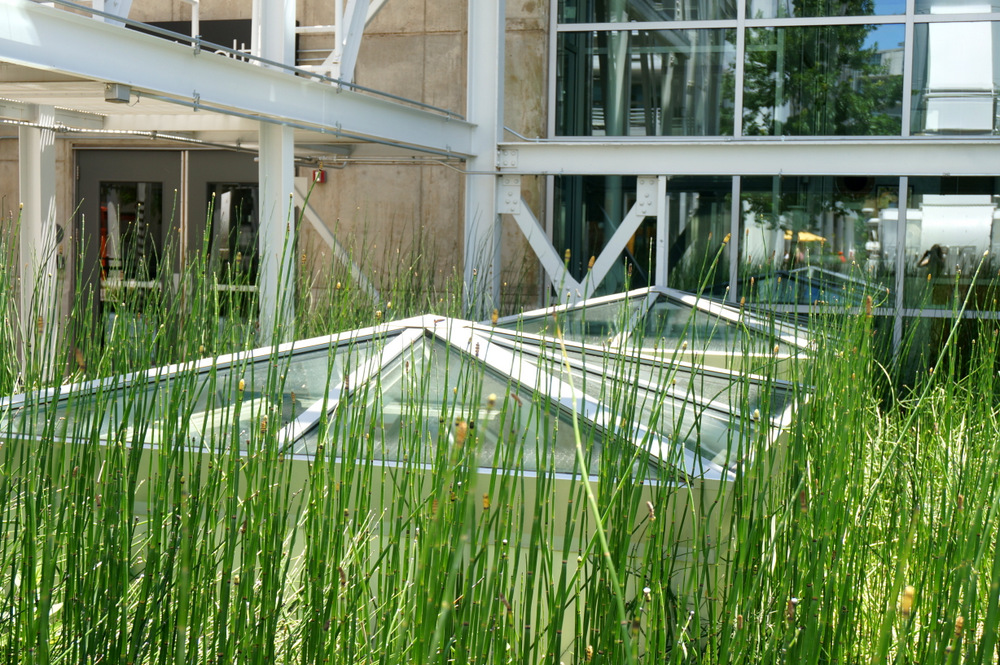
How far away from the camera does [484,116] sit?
7.14 metres

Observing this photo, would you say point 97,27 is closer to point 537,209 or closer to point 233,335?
point 233,335

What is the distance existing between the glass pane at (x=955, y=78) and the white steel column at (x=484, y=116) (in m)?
3.00

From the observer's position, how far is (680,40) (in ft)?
25.9

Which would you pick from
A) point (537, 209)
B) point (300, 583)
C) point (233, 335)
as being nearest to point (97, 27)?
point (233, 335)

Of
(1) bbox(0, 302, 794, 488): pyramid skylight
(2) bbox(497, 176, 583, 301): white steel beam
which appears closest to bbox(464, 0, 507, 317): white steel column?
(2) bbox(497, 176, 583, 301): white steel beam

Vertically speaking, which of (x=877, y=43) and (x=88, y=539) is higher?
(x=877, y=43)

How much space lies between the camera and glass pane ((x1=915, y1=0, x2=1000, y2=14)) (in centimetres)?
743

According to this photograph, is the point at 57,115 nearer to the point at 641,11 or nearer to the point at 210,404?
the point at 210,404

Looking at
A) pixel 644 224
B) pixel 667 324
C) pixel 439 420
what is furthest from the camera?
A: pixel 644 224

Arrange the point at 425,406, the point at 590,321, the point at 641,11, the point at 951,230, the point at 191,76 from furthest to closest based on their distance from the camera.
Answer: the point at 641,11
the point at 951,230
the point at 590,321
the point at 191,76
the point at 425,406

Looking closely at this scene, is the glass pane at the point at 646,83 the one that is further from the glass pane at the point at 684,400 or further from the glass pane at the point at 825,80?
the glass pane at the point at 684,400

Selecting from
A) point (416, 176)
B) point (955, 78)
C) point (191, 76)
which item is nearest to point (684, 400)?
point (191, 76)

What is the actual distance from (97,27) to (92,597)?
2.84m

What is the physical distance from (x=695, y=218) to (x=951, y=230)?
1.78 m
